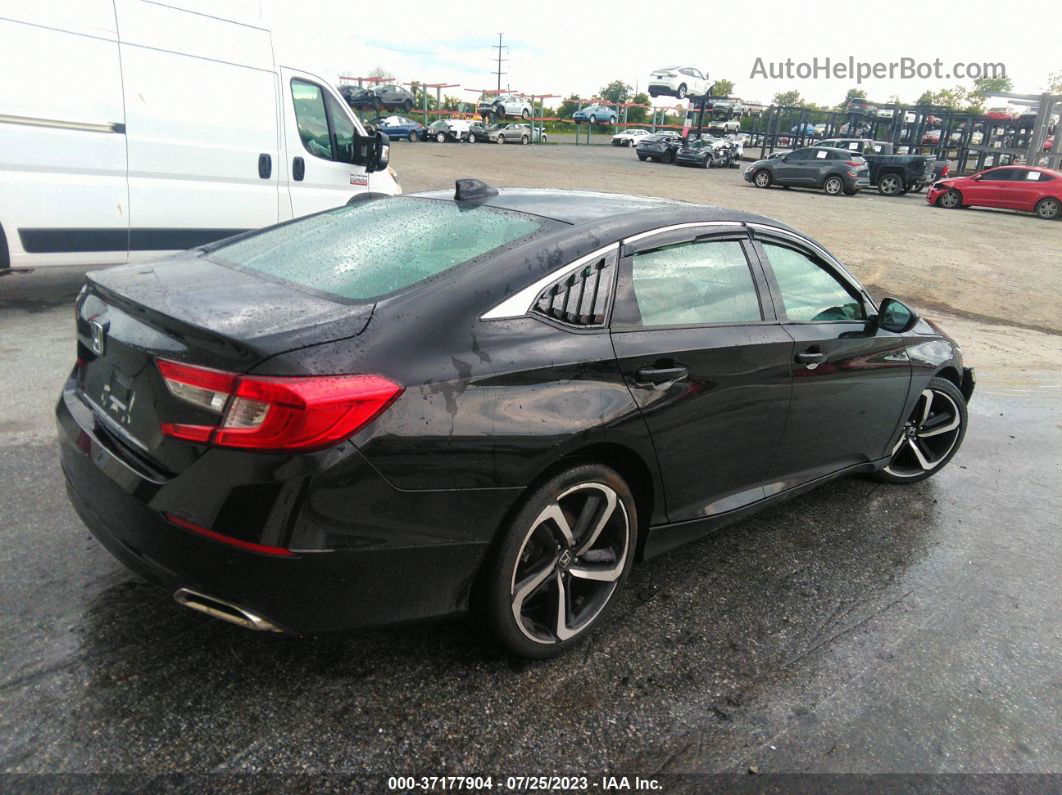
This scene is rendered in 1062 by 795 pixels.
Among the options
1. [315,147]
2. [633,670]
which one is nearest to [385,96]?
[315,147]

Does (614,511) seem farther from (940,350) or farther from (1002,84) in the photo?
(1002,84)

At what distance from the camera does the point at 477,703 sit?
2467mm

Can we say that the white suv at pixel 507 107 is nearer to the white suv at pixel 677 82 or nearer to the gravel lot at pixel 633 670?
→ the white suv at pixel 677 82

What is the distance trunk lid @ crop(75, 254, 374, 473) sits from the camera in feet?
6.99

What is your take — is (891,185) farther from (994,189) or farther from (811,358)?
(811,358)

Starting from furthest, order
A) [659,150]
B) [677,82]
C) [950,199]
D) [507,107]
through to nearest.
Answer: [507,107]
[677,82]
[659,150]
[950,199]

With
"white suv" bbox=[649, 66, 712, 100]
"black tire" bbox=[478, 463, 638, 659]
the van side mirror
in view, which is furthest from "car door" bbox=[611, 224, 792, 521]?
"white suv" bbox=[649, 66, 712, 100]

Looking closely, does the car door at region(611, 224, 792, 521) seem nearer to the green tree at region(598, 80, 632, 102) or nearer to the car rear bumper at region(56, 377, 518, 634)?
the car rear bumper at region(56, 377, 518, 634)

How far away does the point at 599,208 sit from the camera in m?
3.12

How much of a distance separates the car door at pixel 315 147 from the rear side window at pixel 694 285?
5.23 meters

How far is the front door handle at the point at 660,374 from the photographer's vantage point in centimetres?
270

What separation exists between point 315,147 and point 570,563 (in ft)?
21.2

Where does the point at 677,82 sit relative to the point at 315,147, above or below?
above

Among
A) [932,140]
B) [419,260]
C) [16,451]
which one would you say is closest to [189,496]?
[419,260]
